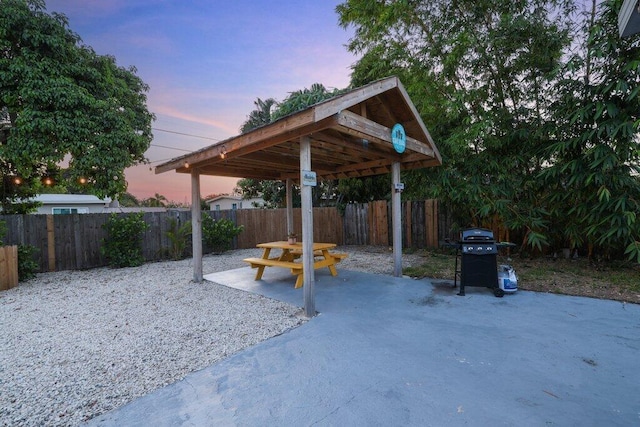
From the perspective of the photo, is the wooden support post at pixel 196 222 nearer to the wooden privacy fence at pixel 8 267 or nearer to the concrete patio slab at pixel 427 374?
the concrete patio slab at pixel 427 374

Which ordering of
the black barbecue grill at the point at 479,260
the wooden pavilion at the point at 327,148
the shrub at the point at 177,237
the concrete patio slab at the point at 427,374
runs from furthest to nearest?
1. the shrub at the point at 177,237
2. the black barbecue grill at the point at 479,260
3. the wooden pavilion at the point at 327,148
4. the concrete patio slab at the point at 427,374

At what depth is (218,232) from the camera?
8234 millimetres

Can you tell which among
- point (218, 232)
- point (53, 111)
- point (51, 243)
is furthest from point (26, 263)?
point (218, 232)

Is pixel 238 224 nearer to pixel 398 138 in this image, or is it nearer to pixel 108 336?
pixel 108 336

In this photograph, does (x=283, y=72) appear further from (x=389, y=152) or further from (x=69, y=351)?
(x=69, y=351)

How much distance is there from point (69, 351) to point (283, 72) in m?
8.11

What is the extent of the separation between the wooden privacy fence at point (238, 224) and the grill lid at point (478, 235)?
4.50 metres

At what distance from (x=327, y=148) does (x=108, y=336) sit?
12.0ft

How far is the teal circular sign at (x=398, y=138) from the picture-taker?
4039mm

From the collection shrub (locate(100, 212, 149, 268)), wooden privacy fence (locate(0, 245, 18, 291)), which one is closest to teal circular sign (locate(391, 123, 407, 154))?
shrub (locate(100, 212, 149, 268))

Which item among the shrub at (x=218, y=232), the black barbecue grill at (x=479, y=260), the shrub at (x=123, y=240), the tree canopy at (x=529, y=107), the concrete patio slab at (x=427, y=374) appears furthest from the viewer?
the shrub at (x=218, y=232)

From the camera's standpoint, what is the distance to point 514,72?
Answer: 576cm

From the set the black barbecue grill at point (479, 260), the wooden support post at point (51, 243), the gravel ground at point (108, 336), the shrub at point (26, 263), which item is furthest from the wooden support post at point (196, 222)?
the black barbecue grill at point (479, 260)

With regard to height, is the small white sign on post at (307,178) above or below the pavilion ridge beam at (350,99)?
below
